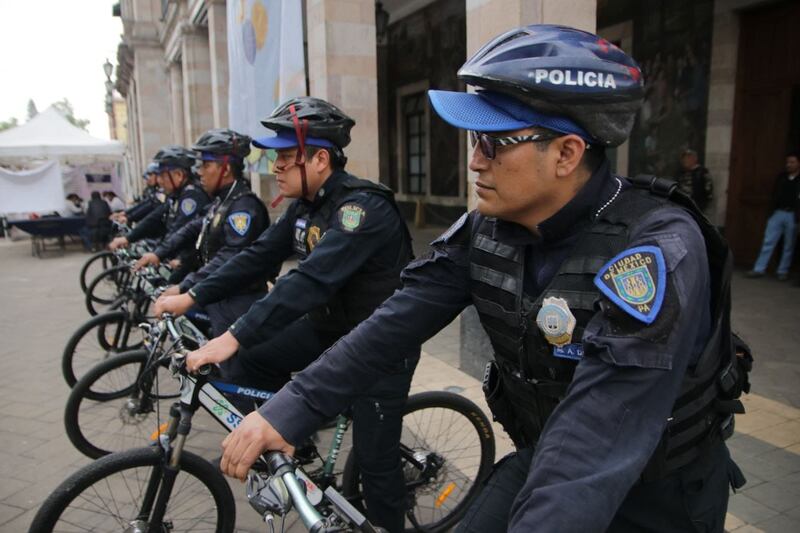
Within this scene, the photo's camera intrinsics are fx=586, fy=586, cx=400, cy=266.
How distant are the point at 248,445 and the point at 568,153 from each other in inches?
41.4

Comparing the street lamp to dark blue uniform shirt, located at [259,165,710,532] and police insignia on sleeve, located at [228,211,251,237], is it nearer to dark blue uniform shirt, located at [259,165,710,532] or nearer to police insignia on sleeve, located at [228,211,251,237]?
police insignia on sleeve, located at [228,211,251,237]

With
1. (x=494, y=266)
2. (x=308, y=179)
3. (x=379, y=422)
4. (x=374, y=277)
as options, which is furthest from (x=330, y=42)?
(x=494, y=266)

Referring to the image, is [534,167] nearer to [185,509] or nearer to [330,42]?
[185,509]

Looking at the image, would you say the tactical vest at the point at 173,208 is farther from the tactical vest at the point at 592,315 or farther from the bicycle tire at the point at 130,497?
the tactical vest at the point at 592,315

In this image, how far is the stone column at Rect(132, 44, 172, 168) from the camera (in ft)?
71.3

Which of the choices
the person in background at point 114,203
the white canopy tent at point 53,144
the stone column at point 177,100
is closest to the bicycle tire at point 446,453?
the person in background at point 114,203

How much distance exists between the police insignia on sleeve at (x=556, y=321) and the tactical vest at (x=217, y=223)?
2906 millimetres

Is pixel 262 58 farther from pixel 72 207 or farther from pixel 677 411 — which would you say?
pixel 72 207

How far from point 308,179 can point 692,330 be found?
2.03 metres

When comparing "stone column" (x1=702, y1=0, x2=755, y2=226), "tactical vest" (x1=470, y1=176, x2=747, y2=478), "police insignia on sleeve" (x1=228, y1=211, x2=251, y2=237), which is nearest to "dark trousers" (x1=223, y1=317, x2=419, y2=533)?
"tactical vest" (x1=470, y1=176, x2=747, y2=478)

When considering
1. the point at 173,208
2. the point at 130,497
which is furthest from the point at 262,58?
the point at 130,497

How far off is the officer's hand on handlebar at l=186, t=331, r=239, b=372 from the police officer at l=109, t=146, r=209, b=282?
11.3 feet

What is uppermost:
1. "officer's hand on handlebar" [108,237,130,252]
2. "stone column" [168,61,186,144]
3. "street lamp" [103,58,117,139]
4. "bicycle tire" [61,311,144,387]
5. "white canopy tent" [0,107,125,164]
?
"street lamp" [103,58,117,139]

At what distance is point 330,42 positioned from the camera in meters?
6.27
